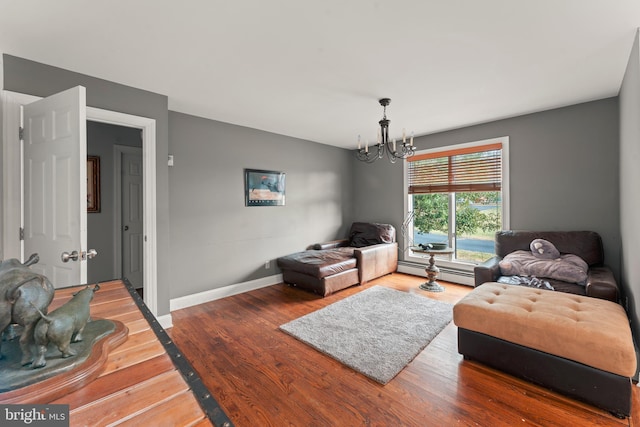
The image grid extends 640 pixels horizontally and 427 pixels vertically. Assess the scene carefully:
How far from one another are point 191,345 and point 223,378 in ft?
A: 2.17

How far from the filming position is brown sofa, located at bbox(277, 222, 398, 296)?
3711 mm

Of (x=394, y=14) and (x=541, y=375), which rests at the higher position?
(x=394, y=14)

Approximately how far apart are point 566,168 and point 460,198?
1308 mm

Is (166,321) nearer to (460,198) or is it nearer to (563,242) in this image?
(460,198)

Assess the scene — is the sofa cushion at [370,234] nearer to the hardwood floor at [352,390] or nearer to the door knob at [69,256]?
the hardwood floor at [352,390]

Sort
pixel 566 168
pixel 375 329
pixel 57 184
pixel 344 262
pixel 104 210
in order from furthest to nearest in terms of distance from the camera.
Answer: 1. pixel 344 262
2. pixel 104 210
3. pixel 566 168
4. pixel 375 329
5. pixel 57 184

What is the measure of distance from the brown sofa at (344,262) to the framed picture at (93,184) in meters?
2.66

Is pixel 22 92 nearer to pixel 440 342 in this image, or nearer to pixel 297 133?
pixel 297 133

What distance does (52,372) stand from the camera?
2.30 ft

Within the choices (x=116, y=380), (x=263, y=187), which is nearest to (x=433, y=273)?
(x=263, y=187)

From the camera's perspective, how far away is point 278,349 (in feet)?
7.75

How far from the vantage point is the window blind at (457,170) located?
12.8 feet

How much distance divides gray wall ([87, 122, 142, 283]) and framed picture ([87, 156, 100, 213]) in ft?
0.14

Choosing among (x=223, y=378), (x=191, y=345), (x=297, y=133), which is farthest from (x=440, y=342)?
(x=297, y=133)
